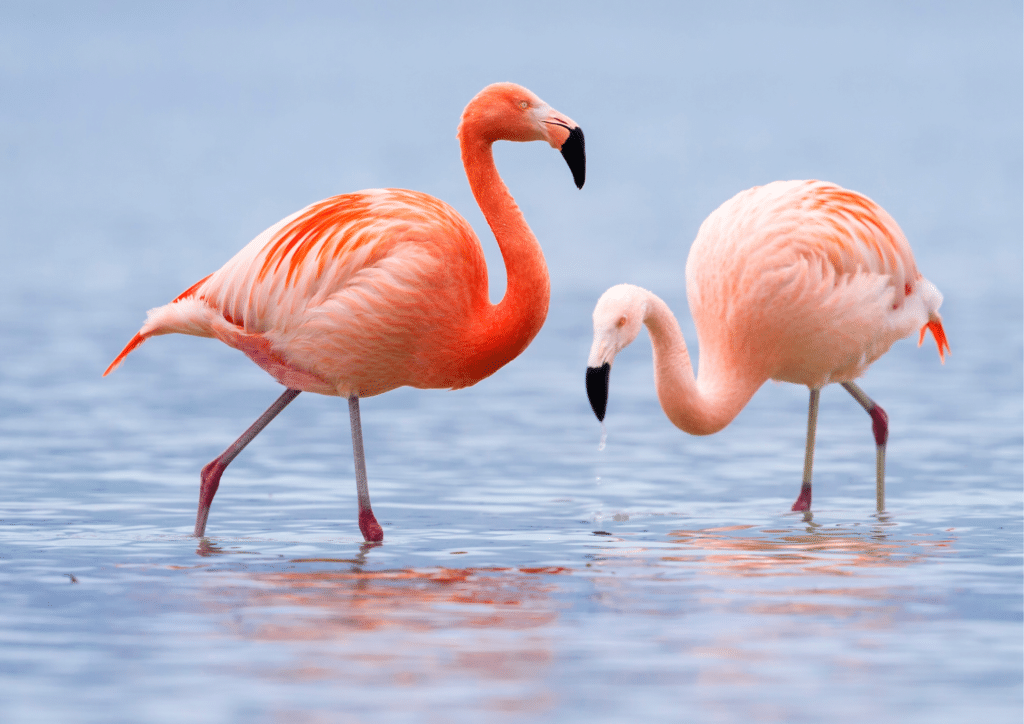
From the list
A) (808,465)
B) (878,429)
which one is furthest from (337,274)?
(878,429)

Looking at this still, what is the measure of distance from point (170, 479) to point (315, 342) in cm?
203

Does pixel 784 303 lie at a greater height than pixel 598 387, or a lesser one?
greater

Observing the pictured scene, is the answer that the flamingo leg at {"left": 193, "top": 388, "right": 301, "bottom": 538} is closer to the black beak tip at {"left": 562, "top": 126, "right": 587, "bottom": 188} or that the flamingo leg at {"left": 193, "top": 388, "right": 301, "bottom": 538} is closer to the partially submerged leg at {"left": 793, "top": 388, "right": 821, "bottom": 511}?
the black beak tip at {"left": 562, "top": 126, "right": 587, "bottom": 188}

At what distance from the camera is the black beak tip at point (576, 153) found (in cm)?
604

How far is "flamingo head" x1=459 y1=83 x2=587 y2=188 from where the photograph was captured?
6.08 meters

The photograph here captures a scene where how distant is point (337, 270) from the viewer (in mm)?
6160

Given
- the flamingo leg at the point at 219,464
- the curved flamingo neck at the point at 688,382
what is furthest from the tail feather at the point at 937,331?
the flamingo leg at the point at 219,464

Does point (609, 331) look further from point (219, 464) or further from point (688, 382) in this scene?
point (219, 464)

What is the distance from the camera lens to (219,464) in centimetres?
660

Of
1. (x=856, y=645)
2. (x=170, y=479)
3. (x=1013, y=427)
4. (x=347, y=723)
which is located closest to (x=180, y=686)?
(x=347, y=723)

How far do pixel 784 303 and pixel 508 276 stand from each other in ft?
4.70

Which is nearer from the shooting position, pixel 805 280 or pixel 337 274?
pixel 337 274

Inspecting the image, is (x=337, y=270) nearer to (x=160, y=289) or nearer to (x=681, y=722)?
(x=681, y=722)

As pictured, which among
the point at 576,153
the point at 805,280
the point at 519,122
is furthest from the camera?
the point at 805,280
